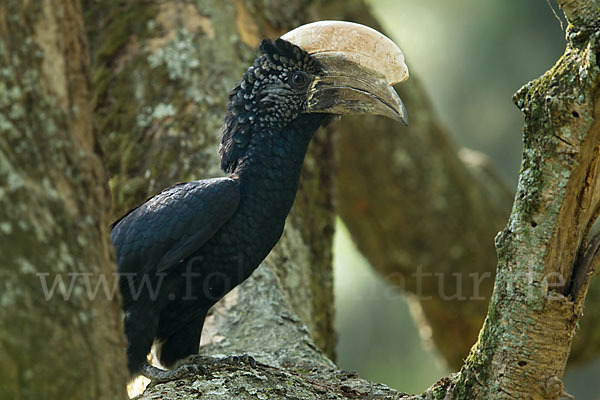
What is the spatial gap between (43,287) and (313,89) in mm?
2288

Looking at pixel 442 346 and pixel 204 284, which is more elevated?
pixel 442 346

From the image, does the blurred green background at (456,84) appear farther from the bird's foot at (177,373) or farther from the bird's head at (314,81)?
the bird's foot at (177,373)

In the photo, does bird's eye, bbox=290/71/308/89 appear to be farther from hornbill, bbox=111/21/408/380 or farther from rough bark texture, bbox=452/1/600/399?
rough bark texture, bbox=452/1/600/399

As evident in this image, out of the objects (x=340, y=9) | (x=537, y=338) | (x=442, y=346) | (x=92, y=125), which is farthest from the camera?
(x=442, y=346)

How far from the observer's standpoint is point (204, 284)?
378 centimetres

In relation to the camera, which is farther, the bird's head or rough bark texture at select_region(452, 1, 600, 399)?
the bird's head

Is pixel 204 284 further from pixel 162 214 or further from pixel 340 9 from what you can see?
pixel 340 9

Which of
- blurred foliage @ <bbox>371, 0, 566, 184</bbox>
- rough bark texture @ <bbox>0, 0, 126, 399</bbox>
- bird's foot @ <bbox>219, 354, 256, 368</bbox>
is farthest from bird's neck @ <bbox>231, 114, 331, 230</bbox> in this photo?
blurred foliage @ <bbox>371, 0, 566, 184</bbox>

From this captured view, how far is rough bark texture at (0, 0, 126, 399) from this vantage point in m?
1.94

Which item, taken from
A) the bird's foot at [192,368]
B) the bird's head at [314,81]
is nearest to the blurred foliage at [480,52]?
the bird's head at [314,81]

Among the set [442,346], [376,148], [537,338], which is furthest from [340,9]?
[537,338]

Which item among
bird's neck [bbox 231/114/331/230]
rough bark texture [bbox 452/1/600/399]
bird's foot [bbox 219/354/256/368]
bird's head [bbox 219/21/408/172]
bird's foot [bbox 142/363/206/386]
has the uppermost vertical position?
bird's head [bbox 219/21/408/172]

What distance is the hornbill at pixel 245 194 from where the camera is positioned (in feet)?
12.2

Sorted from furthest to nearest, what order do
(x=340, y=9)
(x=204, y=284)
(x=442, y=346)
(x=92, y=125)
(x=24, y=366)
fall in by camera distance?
1. (x=442, y=346)
2. (x=340, y=9)
3. (x=204, y=284)
4. (x=92, y=125)
5. (x=24, y=366)
